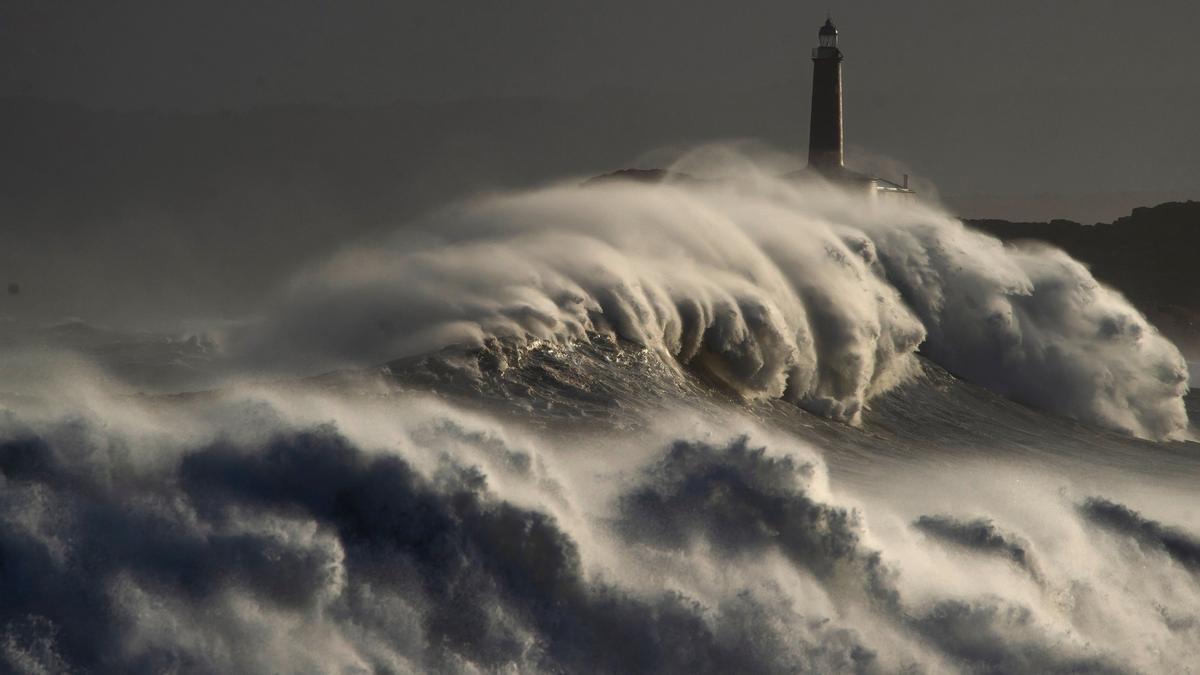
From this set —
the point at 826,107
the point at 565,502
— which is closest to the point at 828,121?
the point at 826,107

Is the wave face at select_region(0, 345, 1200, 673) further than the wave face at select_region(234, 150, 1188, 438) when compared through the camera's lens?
No

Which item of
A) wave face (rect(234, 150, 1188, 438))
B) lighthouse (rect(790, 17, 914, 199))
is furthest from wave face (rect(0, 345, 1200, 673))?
lighthouse (rect(790, 17, 914, 199))

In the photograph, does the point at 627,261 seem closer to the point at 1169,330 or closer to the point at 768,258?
the point at 768,258

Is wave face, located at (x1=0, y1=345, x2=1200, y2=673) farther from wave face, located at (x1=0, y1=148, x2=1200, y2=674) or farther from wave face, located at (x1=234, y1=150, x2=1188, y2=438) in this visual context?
wave face, located at (x1=234, y1=150, x2=1188, y2=438)

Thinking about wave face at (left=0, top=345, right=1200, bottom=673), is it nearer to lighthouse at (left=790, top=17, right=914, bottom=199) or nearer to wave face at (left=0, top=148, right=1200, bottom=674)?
wave face at (left=0, top=148, right=1200, bottom=674)

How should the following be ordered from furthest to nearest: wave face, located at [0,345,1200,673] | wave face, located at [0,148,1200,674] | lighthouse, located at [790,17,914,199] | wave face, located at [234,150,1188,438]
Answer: lighthouse, located at [790,17,914,199] → wave face, located at [234,150,1188,438] → wave face, located at [0,148,1200,674] → wave face, located at [0,345,1200,673]

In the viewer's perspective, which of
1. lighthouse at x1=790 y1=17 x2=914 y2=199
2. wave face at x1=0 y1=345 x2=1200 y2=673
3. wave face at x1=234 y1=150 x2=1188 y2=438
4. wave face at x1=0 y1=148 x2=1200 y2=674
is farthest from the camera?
lighthouse at x1=790 y1=17 x2=914 y2=199

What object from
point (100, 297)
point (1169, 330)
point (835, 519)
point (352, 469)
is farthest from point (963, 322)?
point (1169, 330)
